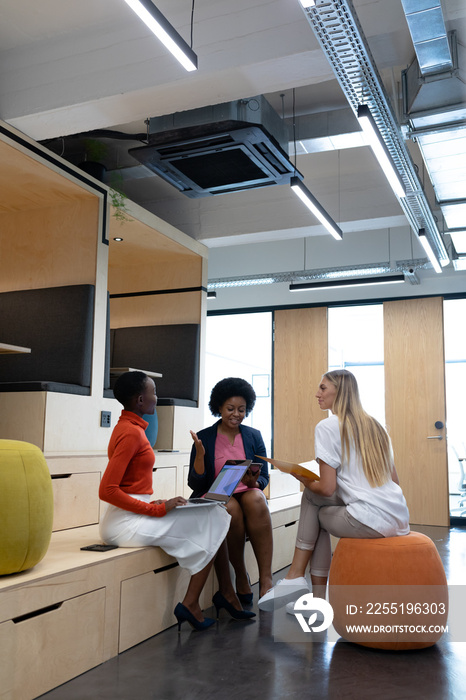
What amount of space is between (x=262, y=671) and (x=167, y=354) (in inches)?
163

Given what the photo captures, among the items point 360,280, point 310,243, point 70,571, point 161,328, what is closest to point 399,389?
point 360,280

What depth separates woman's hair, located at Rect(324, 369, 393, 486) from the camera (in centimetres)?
299

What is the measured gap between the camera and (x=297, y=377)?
8.78m

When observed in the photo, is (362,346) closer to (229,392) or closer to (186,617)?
(229,392)

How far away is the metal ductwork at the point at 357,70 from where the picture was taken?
9.68ft

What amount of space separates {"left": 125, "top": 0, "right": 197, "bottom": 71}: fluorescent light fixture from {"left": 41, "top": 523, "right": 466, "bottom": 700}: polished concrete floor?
2.75m

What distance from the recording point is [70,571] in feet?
8.09

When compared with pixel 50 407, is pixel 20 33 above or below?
above

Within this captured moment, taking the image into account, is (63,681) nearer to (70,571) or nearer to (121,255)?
(70,571)

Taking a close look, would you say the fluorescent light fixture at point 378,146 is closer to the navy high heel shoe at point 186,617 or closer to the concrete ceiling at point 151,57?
the concrete ceiling at point 151,57

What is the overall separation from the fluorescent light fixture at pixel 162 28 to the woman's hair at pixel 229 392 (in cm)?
174

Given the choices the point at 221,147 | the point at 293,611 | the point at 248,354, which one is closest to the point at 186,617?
the point at 293,611

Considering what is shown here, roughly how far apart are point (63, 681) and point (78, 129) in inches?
136

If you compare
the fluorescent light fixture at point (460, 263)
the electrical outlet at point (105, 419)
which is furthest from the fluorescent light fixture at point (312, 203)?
the electrical outlet at point (105, 419)
